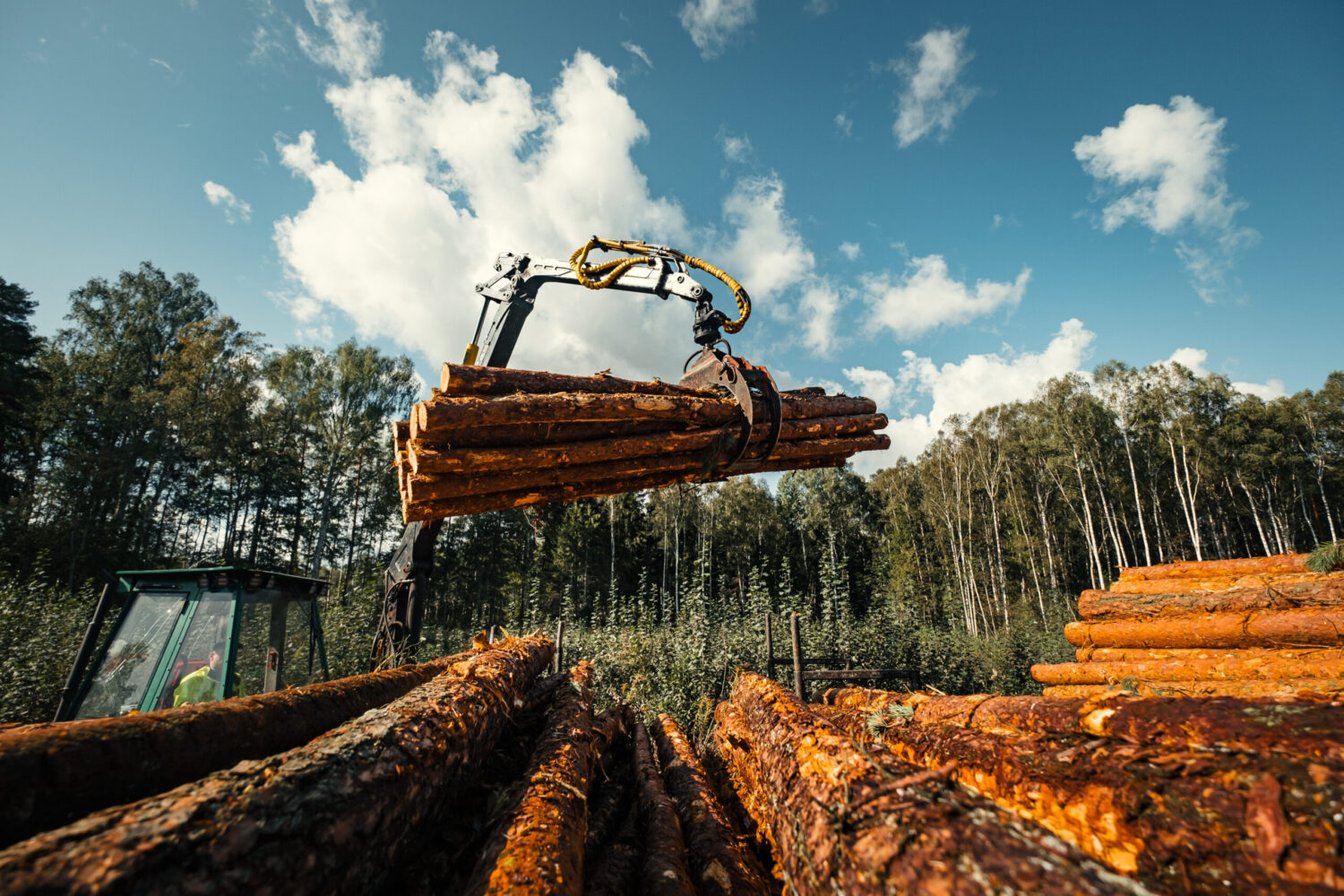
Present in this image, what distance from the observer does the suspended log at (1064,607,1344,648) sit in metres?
5.24

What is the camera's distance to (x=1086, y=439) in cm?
2739

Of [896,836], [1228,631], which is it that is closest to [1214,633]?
[1228,631]

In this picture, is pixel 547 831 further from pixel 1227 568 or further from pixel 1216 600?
pixel 1227 568

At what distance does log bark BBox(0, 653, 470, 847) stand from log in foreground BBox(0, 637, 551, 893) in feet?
1.88

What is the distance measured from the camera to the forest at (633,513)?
1242 cm

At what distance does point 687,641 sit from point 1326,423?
41257 millimetres

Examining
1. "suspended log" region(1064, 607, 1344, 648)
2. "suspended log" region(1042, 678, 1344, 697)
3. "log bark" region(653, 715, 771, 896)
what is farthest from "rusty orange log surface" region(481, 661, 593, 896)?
"suspended log" region(1064, 607, 1344, 648)

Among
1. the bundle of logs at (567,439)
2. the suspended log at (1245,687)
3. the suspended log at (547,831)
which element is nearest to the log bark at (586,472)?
the bundle of logs at (567,439)

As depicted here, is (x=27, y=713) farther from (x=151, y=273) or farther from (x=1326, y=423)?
(x=1326, y=423)

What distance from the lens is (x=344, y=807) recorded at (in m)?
1.60

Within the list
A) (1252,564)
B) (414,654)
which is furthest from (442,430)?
(1252,564)

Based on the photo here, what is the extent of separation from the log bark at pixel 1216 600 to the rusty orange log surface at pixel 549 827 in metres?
7.12

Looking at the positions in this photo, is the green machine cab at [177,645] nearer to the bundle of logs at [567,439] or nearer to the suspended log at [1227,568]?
the bundle of logs at [567,439]

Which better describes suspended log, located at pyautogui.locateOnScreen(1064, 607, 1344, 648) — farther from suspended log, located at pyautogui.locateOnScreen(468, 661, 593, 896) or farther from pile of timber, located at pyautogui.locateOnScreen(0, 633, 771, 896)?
suspended log, located at pyautogui.locateOnScreen(468, 661, 593, 896)
